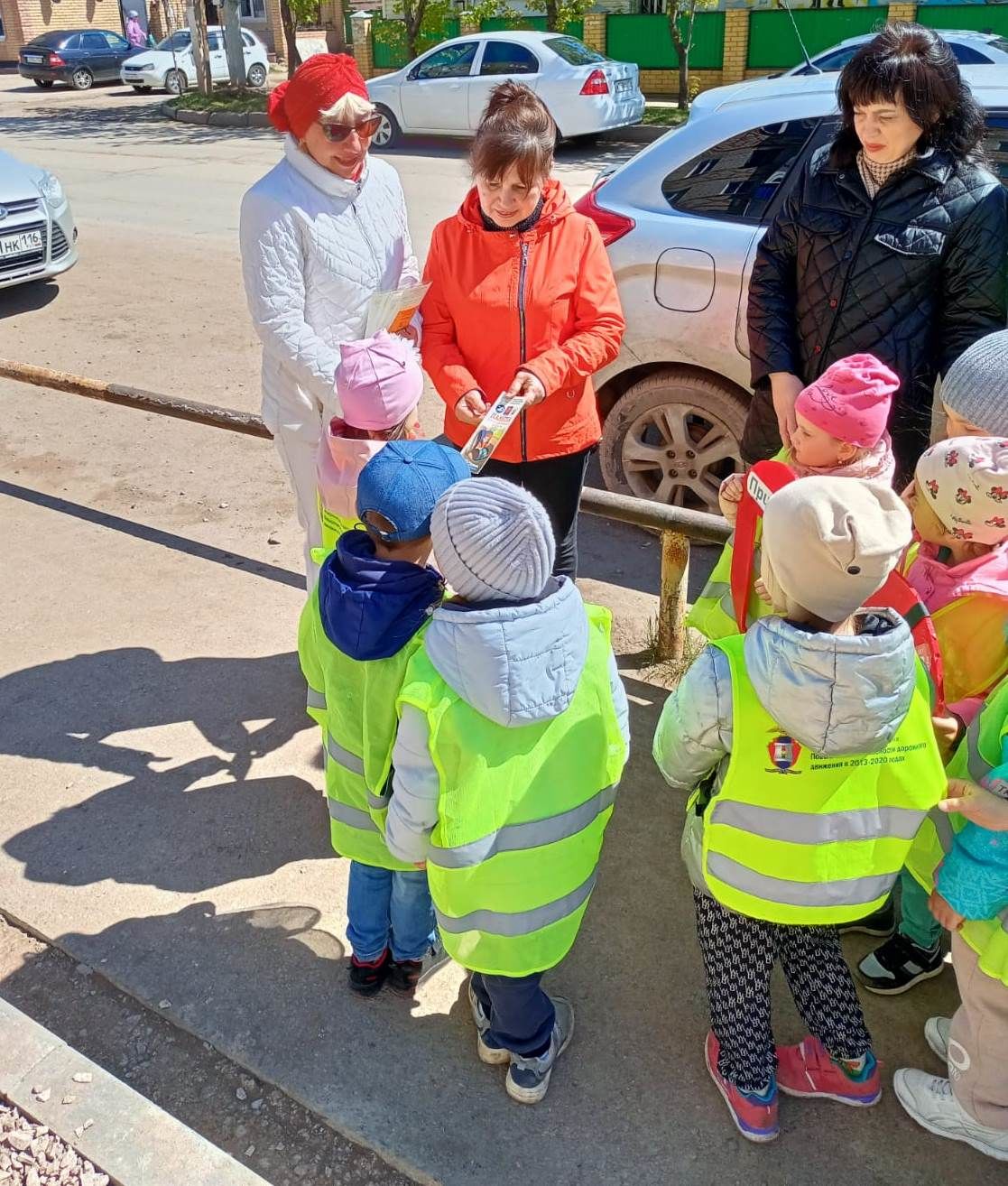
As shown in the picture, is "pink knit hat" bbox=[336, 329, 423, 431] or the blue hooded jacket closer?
the blue hooded jacket

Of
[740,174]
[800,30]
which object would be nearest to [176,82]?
[800,30]

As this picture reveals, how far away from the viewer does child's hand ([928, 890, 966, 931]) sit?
2.13 m

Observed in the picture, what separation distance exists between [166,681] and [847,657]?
291 cm

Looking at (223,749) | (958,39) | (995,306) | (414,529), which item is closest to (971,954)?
(414,529)

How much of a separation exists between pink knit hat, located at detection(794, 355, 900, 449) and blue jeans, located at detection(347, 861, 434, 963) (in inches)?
55.7

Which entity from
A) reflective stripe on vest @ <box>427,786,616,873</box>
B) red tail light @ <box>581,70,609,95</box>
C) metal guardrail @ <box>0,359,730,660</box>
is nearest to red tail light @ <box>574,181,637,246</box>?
metal guardrail @ <box>0,359,730,660</box>

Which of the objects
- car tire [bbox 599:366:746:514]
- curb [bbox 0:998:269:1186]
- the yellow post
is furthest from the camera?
car tire [bbox 599:366:746:514]

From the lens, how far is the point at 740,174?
4559 millimetres

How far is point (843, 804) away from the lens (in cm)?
201

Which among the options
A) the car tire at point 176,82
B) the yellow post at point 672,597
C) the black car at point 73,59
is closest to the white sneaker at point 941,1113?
the yellow post at point 672,597

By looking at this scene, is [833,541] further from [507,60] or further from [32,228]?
[507,60]

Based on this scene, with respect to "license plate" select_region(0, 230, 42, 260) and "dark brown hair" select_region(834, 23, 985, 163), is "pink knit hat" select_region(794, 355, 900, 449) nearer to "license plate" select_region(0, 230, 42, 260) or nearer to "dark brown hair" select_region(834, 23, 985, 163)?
"dark brown hair" select_region(834, 23, 985, 163)

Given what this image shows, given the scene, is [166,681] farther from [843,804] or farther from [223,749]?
[843,804]

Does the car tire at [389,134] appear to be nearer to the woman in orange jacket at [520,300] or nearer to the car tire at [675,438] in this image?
the car tire at [675,438]
